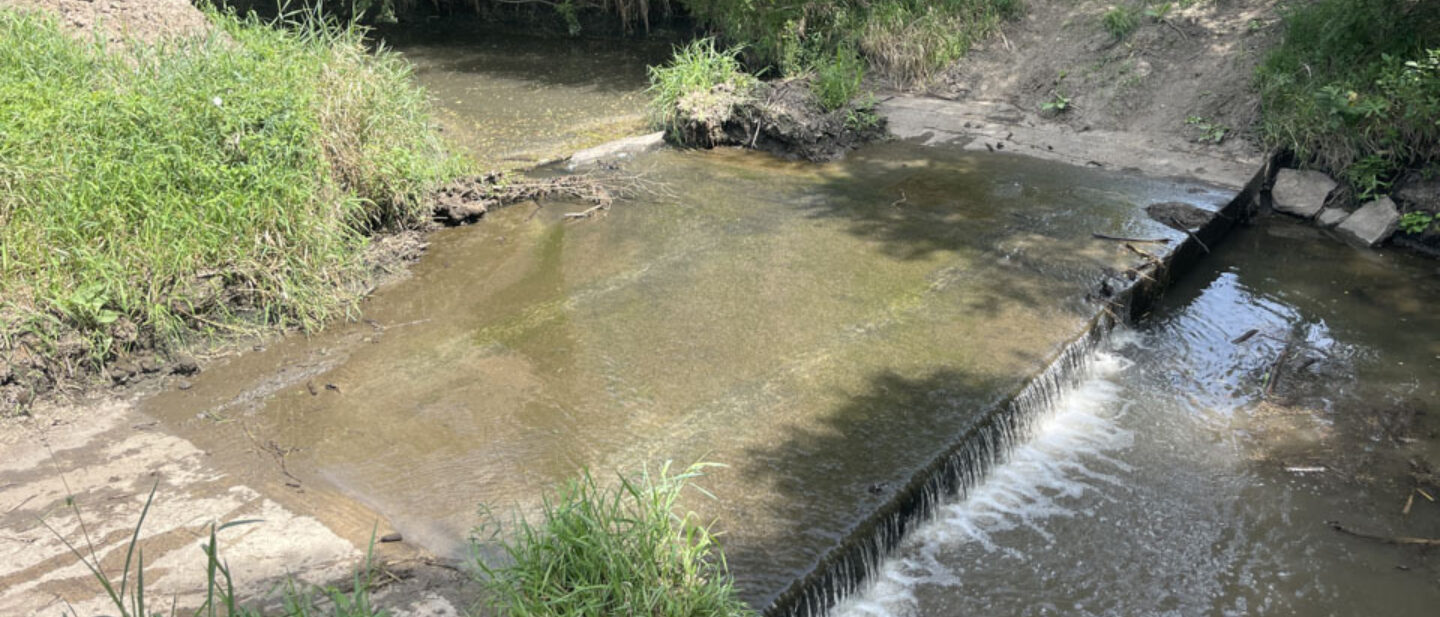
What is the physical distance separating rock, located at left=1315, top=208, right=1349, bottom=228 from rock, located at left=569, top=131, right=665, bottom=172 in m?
4.89

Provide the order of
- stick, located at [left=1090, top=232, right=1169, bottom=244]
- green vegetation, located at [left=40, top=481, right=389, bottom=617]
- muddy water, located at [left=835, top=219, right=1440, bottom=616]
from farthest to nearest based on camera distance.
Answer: stick, located at [left=1090, top=232, right=1169, bottom=244] < muddy water, located at [left=835, top=219, right=1440, bottom=616] < green vegetation, located at [left=40, top=481, right=389, bottom=617]

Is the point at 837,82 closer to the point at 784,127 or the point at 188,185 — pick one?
the point at 784,127

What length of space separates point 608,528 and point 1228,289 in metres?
4.71

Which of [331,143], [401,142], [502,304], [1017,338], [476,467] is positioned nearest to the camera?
[476,467]

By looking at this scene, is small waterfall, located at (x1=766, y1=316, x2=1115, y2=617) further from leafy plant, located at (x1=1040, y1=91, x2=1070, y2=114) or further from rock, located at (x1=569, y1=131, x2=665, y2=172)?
rock, located at (x1=569, y1=131, x2=665, y2=172)

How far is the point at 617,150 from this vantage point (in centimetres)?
827

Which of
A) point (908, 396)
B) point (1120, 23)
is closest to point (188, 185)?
point (908, 396)

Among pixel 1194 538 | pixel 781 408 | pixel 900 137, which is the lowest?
pixel 1194 538

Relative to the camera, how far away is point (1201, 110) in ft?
27.3

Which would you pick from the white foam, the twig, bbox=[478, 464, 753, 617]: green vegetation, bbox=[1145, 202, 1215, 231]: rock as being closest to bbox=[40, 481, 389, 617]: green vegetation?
bbox=[478, 464, 753, 617]: green vegetation

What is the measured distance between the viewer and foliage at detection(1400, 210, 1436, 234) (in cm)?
664

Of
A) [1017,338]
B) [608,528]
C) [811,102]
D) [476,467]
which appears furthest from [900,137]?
[608,528]

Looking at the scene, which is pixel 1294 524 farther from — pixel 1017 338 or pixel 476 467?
pixel 476 467

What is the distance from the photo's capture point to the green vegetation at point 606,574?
10.0 ft
